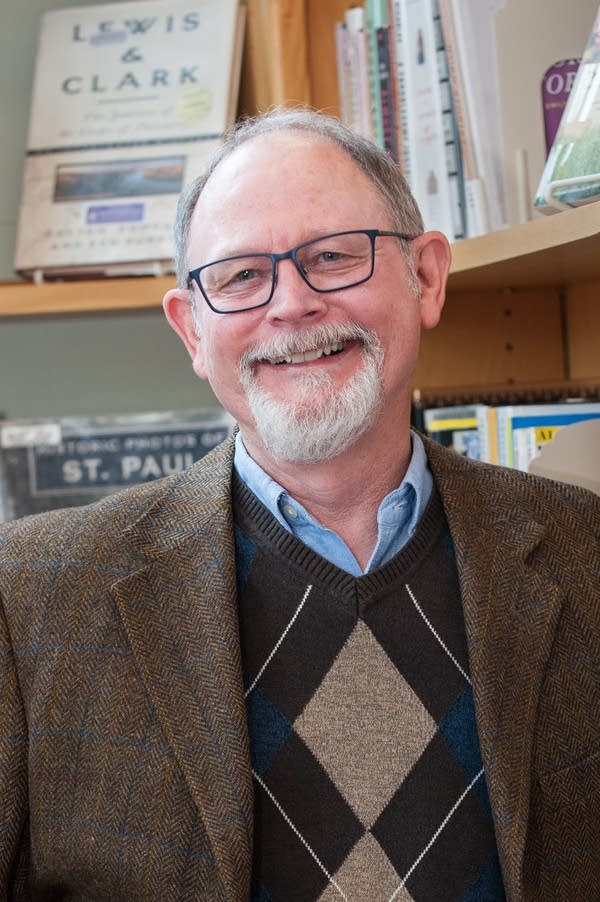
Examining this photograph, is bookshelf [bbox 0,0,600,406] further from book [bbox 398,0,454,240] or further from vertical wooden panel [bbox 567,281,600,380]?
book [bbox 398,0,454,240]

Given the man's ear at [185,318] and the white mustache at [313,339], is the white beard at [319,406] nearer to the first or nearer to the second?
the white mustache at [313,339]

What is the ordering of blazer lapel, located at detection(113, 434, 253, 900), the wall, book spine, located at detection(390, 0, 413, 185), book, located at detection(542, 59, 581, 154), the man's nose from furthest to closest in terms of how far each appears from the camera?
the wall
book spine, located at detection(390, 0, 413, 185)
book, located at detection(542, 59, 581, 154)
the man's nose
blazer lapel, located at detection(113, 434, 253, 900)

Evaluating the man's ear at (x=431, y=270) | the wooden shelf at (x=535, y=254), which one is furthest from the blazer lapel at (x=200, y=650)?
the wooden shelf at (x=535, y=254)

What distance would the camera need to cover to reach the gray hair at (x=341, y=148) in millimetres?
1275

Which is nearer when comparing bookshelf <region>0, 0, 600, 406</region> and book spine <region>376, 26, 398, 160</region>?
book spine <region>376, 26, 398, 160</region>

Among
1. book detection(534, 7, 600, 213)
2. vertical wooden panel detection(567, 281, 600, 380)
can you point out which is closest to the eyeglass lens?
book detection(534, 7, 600, 213)

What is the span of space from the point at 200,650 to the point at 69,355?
1.18 meters

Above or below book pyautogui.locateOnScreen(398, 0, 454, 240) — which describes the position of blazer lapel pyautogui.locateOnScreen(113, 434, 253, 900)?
below

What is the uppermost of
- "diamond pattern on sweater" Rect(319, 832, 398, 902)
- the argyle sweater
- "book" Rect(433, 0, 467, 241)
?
"book" Rect(433, 0, 467, 241)

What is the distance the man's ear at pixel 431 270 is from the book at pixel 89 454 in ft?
2.12

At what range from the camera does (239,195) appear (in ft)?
4.06

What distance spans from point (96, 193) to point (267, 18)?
0.39m

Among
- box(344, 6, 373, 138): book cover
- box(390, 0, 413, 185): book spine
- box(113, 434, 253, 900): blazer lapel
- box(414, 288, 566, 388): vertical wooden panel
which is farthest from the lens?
box(414, 288, 566, 388): vertical wooden panel

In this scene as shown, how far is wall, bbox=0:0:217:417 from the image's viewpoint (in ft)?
7.13
